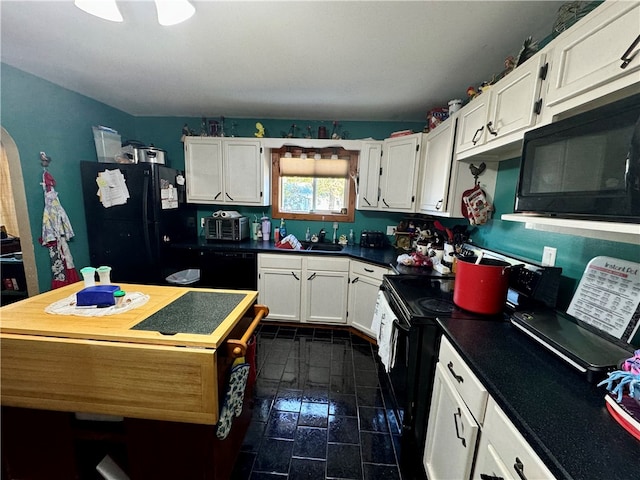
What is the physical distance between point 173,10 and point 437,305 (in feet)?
6.91

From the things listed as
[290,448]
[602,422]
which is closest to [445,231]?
[602,422]

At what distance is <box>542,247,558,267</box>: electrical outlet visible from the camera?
4.59 feet

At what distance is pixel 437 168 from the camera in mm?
2320

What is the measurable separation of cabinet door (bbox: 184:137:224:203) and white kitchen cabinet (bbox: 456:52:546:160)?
2627 mm

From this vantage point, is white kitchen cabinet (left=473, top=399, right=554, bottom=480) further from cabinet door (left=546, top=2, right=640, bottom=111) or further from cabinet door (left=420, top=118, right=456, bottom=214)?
cabinet door (left=420, top=118, right=456, bottom=214)

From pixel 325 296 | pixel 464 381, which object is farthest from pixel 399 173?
pixel 464 381

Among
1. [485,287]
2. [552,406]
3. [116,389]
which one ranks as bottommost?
[116,389]

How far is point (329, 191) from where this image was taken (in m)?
3.44

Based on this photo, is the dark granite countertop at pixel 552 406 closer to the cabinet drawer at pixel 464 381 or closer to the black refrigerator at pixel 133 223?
the cabinet drawer at pixel 464 381

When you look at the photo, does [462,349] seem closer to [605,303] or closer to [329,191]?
[605,303]

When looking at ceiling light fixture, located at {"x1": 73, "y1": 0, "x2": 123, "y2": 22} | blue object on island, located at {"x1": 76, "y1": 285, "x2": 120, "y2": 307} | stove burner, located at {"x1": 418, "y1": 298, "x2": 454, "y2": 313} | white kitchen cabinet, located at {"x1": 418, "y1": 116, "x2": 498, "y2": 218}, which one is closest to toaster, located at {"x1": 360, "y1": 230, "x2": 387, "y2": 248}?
white kitchen cabinet, located at {"x1": 418, "y1": 116, "x2": 498, "y2": 218}

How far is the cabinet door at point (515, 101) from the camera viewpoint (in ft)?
3.86

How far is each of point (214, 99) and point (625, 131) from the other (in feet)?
10.1

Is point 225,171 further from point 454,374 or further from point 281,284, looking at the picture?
point 454,374
